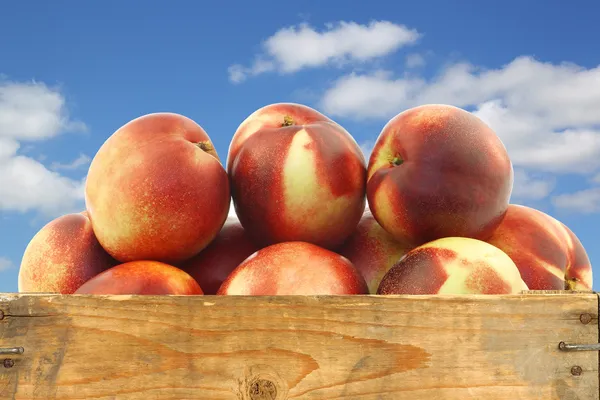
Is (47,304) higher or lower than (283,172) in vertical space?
lower

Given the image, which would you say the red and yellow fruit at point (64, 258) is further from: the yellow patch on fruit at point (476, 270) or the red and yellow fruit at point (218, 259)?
the yellow patch on fruit at point (476, 270)

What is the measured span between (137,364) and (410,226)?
0.81 meters

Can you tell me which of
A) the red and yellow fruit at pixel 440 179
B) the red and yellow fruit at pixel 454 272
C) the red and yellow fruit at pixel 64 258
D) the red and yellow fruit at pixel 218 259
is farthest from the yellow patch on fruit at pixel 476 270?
the red and yellow fruit at pixel 64 258

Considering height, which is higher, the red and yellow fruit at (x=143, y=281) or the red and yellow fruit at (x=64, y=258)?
the red and yellow fruit at (x=64, y=258)

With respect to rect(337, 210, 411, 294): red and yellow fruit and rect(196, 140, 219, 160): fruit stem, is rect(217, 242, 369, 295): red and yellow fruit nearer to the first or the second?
rect(337, 210, 411, 294): red and yellow fruit

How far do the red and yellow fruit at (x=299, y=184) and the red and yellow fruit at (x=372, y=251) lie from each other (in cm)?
5

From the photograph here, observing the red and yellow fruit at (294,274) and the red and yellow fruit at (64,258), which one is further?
the red and yellow fruit at (64,258)

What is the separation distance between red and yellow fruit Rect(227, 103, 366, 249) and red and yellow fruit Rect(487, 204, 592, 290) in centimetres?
43

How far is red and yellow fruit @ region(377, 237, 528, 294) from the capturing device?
1581 mm

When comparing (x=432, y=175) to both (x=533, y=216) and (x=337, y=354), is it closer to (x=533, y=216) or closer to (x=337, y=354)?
(x=533, y=216)

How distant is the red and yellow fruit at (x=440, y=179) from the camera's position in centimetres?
177

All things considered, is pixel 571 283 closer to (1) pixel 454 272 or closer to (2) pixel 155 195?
(1) pixel 454 272

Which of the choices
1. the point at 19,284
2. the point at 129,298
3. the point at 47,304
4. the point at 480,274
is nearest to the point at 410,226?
the point at 480,274

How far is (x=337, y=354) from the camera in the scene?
1352 mm
